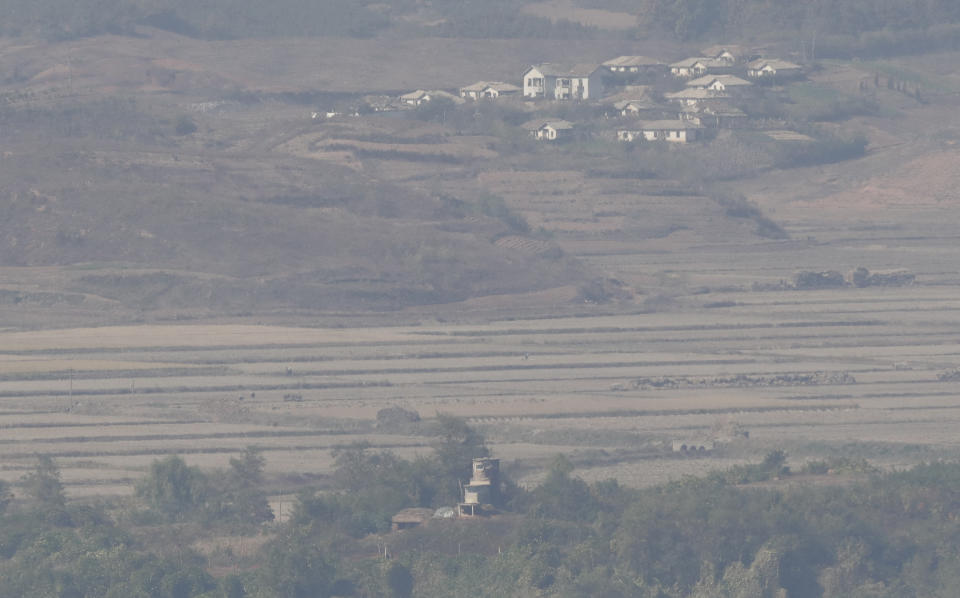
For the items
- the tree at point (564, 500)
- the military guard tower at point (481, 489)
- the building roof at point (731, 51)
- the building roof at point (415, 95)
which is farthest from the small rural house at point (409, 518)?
the building roof at point (731, 51)

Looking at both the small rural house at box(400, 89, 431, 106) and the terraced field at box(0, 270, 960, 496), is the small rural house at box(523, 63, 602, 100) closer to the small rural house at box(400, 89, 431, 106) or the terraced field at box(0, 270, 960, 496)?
the small rural house at box(400, 89, 431, 106)

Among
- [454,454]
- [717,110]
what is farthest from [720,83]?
[454,454]

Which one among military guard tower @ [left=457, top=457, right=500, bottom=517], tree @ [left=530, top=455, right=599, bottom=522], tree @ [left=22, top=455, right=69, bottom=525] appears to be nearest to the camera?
military guard tower @ [left=457, top=457, right=500, bottom=517]

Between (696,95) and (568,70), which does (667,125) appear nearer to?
(696,95)

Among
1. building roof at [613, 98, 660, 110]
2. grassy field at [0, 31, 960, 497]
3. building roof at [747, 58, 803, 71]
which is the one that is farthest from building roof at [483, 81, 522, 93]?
building roof at [747, 58, 803, 71]

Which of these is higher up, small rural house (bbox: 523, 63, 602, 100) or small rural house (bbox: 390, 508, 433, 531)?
small rural house (bbox: 523, 63, 602, 100)

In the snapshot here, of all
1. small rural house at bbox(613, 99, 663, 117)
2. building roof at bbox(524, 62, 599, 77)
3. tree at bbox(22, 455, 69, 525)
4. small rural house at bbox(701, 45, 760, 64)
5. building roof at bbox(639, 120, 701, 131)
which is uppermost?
small rural house at bbox(701, 45, 760, 64)

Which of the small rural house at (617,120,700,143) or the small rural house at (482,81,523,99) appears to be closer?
the small rural house at (617,120,700,143)
